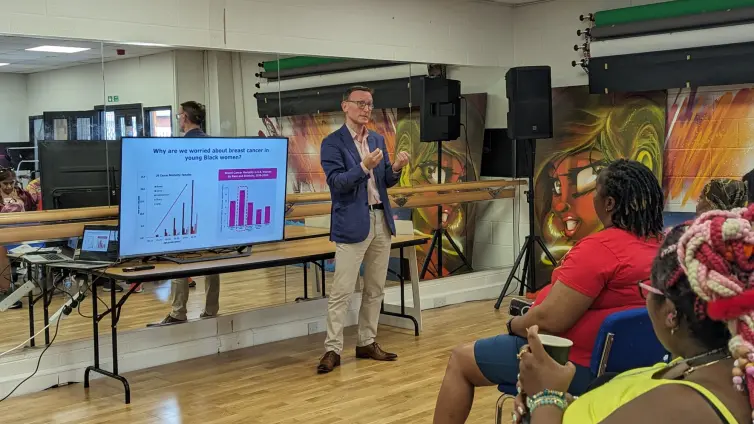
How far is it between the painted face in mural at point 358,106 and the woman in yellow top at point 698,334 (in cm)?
336

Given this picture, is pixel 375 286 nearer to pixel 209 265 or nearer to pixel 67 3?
pixel 209 265

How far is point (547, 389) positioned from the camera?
5.62 ft

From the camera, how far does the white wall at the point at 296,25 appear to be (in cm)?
473

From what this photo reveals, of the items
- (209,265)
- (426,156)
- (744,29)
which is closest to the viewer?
(209,265)

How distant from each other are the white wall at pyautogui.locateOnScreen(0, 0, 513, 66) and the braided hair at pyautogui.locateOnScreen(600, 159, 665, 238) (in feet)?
10.7

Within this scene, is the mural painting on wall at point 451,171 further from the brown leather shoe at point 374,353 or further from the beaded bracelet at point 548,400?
the beaded bracelet at point 548,400

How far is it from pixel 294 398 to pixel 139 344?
1.22 m

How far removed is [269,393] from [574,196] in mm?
3546

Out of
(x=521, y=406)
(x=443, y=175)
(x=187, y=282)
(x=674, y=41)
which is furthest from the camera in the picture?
(x=443, y=175)

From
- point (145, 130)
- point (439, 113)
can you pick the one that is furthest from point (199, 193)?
point (439, 113)

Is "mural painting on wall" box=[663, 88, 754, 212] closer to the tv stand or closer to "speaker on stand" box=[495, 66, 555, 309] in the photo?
"speaker on stand" box=[495, 66, 555, 309]

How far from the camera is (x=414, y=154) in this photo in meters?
6.73

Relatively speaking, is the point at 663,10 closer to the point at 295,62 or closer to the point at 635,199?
the point at 295,62

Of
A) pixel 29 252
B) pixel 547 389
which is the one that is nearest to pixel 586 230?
pixel 29 252
